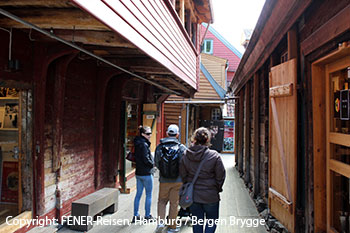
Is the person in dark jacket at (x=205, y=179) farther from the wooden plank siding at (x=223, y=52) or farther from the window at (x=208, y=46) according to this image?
the wooden plank siding at (x=223, y=52)

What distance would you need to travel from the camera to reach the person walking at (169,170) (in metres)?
4.40

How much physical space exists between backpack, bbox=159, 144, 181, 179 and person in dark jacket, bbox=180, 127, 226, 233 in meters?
0.65

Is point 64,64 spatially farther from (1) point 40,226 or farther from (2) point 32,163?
(1) point 40,226

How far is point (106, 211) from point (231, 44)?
79.9 ft

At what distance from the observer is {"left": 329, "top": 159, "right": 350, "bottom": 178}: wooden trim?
2.65 metres

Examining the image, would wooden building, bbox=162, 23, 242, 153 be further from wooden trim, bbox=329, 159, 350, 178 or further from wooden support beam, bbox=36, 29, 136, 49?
wooden trim, bbox=329, 159, 350, 178

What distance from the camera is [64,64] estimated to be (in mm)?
4910

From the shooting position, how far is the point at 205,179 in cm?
357

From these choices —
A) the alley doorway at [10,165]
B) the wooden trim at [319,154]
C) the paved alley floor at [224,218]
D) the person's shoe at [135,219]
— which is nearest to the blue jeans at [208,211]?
the wooden trim at [319,154]

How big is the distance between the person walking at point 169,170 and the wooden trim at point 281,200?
140 cm

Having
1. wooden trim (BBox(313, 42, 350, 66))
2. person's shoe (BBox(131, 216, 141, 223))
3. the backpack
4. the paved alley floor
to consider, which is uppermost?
wooden trim (BBox(313, 42, 350, 66))

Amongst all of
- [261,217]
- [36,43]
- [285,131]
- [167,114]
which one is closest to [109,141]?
[36,43]

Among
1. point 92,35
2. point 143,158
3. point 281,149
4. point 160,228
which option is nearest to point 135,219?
point 160,228

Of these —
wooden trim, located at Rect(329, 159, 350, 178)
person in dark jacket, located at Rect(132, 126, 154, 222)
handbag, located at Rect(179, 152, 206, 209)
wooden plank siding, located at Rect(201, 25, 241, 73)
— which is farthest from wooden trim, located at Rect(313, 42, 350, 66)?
wooden plank siding, located at Rect(201, 25, 241, 73)
